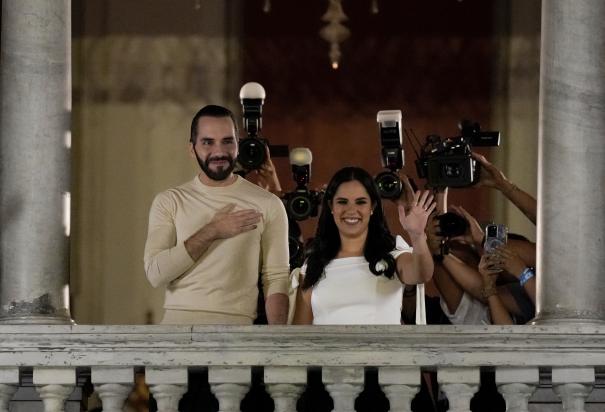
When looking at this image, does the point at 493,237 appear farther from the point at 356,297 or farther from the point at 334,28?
the point at 334,28

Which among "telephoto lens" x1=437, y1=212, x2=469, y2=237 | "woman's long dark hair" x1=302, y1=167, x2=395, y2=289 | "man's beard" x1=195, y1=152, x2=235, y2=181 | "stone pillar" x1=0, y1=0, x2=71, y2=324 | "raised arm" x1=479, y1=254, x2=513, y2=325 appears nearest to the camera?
"woman's long dark hair" x1=302, y1=167, x2=395, y2=289

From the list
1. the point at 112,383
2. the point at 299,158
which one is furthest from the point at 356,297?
the point at 299,158

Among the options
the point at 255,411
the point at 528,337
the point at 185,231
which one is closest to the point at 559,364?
the point at 528,337

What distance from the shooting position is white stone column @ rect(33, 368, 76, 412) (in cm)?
893

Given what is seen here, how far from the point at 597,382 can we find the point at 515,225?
6.19m

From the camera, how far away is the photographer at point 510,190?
37.2 ft

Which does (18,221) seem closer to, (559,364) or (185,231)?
(185,231)

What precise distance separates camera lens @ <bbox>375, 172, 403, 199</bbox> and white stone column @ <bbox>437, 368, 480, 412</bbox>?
2819 mm

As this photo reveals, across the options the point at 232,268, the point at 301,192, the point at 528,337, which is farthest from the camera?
the point at 301,192

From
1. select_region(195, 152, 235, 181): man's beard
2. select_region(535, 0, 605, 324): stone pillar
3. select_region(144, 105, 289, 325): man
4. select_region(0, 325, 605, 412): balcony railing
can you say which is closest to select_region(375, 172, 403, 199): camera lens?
select_region(144, 105, 289, 325): man

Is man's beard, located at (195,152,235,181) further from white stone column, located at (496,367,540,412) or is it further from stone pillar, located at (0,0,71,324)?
white stone column, located at (496,367,540,412)

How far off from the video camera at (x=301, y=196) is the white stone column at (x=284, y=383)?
123 inches

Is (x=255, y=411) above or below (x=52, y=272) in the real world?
Result: below

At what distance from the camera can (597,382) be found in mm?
9070
